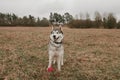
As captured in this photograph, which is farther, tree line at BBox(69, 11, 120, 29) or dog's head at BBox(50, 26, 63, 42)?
tree line at BBox(69, 11, 120, 29)

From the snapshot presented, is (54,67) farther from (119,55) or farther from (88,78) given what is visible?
(119,55)

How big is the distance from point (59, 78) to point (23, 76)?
4.26 feet

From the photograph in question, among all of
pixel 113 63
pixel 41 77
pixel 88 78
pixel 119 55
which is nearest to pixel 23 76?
pixel 41 77

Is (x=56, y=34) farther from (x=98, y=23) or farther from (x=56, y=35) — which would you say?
(x=98, y=23)

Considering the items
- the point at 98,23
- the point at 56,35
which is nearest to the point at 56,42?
the point at 56,35

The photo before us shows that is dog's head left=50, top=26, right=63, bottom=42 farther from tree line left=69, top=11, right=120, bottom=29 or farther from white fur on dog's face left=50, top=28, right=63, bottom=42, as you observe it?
tree line left=69, top=11, right=120, bottom=29

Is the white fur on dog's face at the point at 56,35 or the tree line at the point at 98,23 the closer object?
the white fur on dog's face at the point at 56,35

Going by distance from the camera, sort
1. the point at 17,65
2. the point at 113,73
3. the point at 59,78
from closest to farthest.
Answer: the point at 59,78 < the point at 113,73 < the point at 17,65

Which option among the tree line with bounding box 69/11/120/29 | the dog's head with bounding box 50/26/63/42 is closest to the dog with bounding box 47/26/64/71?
the dog's head with bounding box 50/26/63/42

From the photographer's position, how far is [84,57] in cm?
1060

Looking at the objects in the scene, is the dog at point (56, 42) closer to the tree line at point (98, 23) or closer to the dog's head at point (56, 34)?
the dog's head at point (56, 34)

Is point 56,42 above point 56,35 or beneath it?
beneath

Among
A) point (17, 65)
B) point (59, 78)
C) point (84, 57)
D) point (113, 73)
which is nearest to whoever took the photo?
point (59, 78)

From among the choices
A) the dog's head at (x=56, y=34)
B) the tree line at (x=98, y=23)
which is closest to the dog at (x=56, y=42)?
the dog's head at (x=56, y=34)
